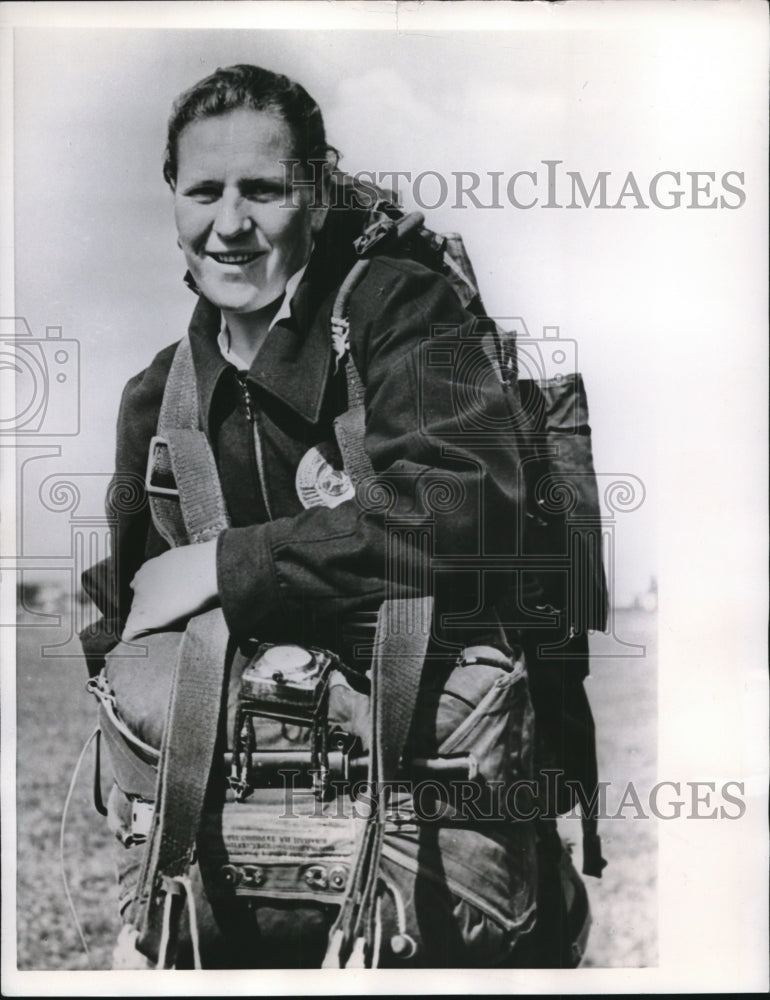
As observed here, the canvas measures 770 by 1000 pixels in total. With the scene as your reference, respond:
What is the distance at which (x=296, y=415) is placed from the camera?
266cm

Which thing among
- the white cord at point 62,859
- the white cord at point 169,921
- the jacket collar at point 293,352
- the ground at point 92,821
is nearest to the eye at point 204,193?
the jacket collar at point 293,352

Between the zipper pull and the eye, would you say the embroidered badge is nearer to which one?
the zipper pull

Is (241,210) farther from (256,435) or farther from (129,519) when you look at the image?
(129,519)

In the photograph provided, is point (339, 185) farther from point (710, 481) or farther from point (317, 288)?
point (710, 481)

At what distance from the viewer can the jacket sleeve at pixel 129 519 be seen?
270 centimetres

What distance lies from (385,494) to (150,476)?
630 mm

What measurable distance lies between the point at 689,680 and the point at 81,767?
5.37 ft

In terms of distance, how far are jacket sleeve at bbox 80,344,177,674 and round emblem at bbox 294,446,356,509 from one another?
42cm

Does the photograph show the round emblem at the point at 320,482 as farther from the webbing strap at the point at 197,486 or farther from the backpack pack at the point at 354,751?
the webbing strap at the point at 197,486

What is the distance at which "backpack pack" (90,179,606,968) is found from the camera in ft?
8.50

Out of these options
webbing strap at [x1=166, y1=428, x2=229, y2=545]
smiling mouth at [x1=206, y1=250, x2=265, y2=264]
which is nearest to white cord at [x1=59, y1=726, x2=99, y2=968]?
webbing strap at [x1=166, y1=428, x2=229, y2=545]

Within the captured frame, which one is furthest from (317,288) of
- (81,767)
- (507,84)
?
(81,767)

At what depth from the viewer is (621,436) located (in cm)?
272

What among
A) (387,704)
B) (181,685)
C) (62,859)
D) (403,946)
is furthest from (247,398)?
(403,946)
